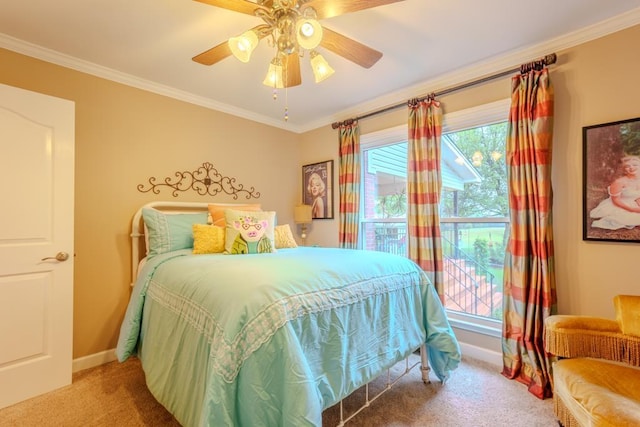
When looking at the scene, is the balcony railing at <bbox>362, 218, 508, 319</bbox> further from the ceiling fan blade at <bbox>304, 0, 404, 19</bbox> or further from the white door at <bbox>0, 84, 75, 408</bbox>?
the white door at <bbox>0, 84, 75, 408</bbox>

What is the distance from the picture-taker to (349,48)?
5.46 ft

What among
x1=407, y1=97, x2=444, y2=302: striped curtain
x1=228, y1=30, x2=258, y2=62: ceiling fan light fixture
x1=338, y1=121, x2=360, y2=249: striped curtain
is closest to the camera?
x1=228, y1=30, x2=258, y2=62: ceiling fan light fixture

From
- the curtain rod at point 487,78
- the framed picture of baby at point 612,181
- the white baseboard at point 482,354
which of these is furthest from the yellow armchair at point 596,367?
the curtain rod at point 487,78

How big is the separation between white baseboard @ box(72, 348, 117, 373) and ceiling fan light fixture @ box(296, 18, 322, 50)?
9.42 ft

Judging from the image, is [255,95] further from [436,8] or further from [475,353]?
[475,353]

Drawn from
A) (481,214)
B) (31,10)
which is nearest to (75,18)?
(31,10)

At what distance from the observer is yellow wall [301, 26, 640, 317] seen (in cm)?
184

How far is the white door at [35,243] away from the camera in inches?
72.6

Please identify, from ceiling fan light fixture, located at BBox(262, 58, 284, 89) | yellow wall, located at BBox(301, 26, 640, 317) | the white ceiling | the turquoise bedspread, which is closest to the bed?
the turquoise bedspread

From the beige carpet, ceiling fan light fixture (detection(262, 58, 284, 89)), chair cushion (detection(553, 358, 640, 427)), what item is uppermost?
ceiling fan light fixture (detection(262, 58, 284, 89))

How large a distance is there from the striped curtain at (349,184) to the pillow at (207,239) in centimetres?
150

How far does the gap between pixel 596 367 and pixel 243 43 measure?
2.36 metres

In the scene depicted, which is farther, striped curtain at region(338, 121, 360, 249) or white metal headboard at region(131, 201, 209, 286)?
striped curtain at region(338, 121, 360, 249)

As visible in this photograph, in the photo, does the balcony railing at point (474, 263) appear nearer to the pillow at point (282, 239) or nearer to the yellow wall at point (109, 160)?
the pillow at point (282, 239)
